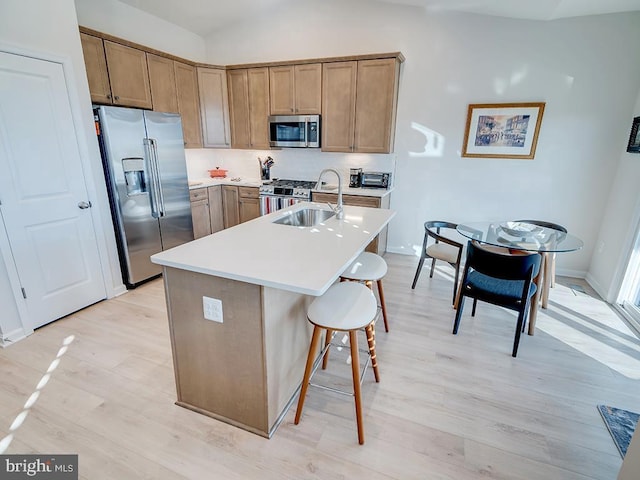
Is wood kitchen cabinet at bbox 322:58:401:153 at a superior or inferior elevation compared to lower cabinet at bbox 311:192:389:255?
superior

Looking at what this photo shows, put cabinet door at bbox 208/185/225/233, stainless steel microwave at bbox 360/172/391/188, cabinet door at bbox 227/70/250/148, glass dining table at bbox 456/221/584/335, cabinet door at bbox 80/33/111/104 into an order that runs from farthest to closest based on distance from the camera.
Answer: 1. cabinet door at bbox 208/185/225/233
2. cabinet door at bbox 227/70/250/148
3. stainless steel microwave at bbox 360/172/391/188
4. cabinet door at bbox 80/33/111/104
5. glass dining table at bbox 456/221/584/335

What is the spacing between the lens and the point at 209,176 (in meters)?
5.24

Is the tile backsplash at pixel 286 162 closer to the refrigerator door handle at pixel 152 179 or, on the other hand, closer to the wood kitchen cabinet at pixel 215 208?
the wood kitchen cabinet at pixel 215 208

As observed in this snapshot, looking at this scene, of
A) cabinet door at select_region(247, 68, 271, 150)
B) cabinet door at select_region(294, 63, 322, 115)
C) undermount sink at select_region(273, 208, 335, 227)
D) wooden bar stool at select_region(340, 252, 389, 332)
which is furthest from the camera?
cabinet door at select_region(247, 68, 271, 150)

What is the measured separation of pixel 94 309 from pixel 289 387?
2.27 meters

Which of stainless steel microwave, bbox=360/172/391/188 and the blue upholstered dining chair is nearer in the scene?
the blue upholstered dining chair

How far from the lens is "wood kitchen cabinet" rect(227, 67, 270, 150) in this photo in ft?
14.7

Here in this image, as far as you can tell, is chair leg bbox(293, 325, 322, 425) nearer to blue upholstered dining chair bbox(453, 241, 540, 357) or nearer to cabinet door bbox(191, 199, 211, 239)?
blue upholstered dining chair bbox(453, 241, 540, 357)

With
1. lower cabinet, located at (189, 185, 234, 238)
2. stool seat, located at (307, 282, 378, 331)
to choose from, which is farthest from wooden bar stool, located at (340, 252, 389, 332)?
lower cabinet, located at (189, 185, 234, 238)

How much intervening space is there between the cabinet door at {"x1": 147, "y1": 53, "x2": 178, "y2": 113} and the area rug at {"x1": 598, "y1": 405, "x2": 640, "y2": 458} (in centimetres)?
493

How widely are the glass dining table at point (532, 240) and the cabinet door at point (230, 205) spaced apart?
124 inches

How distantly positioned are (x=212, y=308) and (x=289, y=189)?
9.71 feet

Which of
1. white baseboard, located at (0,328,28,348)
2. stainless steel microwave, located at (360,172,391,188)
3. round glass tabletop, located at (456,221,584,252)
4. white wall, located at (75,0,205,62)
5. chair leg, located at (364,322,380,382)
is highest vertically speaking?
white wall, located at (75,0,205,62)

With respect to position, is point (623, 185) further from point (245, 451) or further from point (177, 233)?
point (177, 233)
